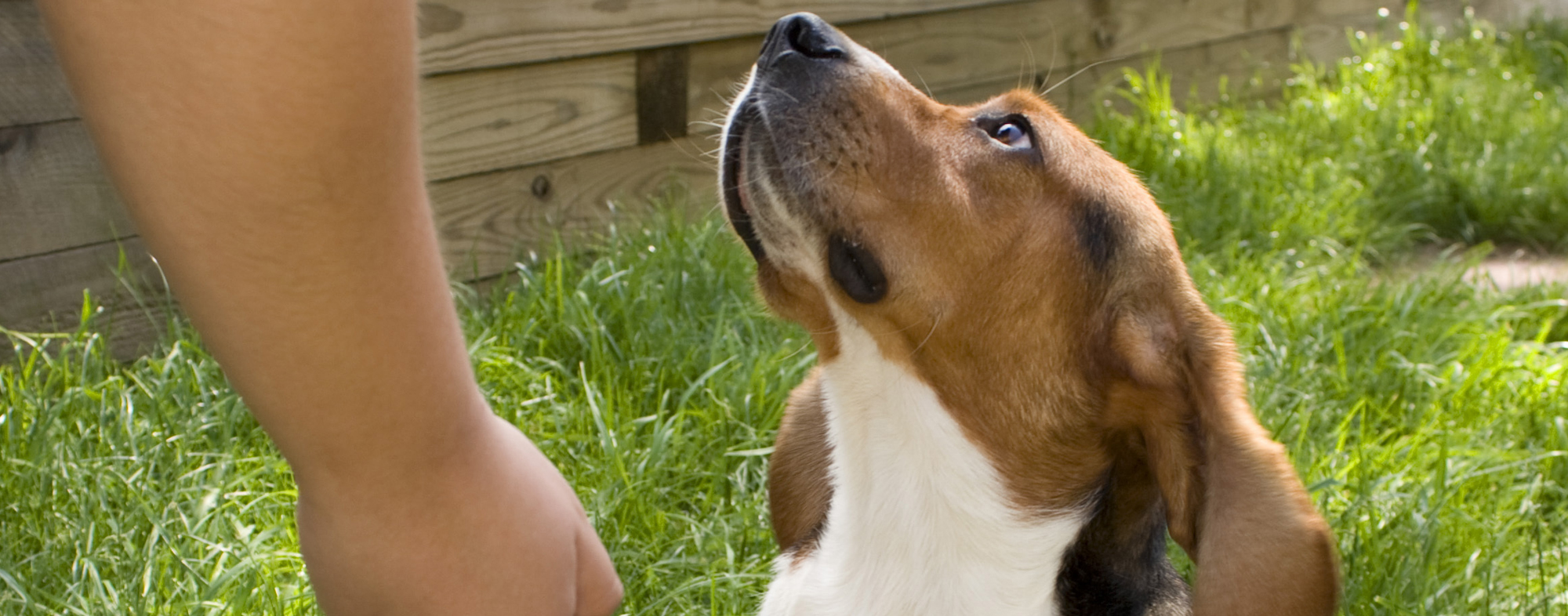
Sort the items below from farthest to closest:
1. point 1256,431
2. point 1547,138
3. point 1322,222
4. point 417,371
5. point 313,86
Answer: point 1547,138, point 1322,222, point 1256,431, point 417,371, point 313,86

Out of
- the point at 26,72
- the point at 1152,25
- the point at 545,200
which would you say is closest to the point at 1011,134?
the point at 545,200

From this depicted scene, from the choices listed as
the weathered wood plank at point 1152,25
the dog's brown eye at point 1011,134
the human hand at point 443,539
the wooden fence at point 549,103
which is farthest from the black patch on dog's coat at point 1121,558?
the weathered wood plank at point 1152,25

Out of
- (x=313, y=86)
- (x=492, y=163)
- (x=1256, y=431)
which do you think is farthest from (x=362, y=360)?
(x=492, y=163)

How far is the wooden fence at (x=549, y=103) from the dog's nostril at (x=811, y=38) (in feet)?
6.48

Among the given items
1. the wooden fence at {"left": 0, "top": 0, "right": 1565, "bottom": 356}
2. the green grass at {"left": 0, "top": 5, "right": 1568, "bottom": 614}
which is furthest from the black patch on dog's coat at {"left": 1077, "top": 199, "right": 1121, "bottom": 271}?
the wooden fence at {"left": 0, "top": 0, "right": 1565, "bottom": 356}

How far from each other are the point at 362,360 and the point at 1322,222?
4.72 metres

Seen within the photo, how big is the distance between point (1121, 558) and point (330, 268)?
1677mm

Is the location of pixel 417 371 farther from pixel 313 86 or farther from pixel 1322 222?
pixel 1322 222

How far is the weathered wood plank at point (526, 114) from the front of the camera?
4.11 metres

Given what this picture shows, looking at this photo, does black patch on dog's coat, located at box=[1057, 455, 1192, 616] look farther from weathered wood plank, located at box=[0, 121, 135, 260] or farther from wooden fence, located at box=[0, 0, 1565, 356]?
weathered wood plank, located at box=[0, 121, 135, 260]

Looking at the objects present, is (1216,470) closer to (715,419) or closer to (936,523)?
(936,523)

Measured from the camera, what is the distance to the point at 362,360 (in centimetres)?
99

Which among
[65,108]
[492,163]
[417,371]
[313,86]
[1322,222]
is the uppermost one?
[313,86]

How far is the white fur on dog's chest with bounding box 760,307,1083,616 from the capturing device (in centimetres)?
229
